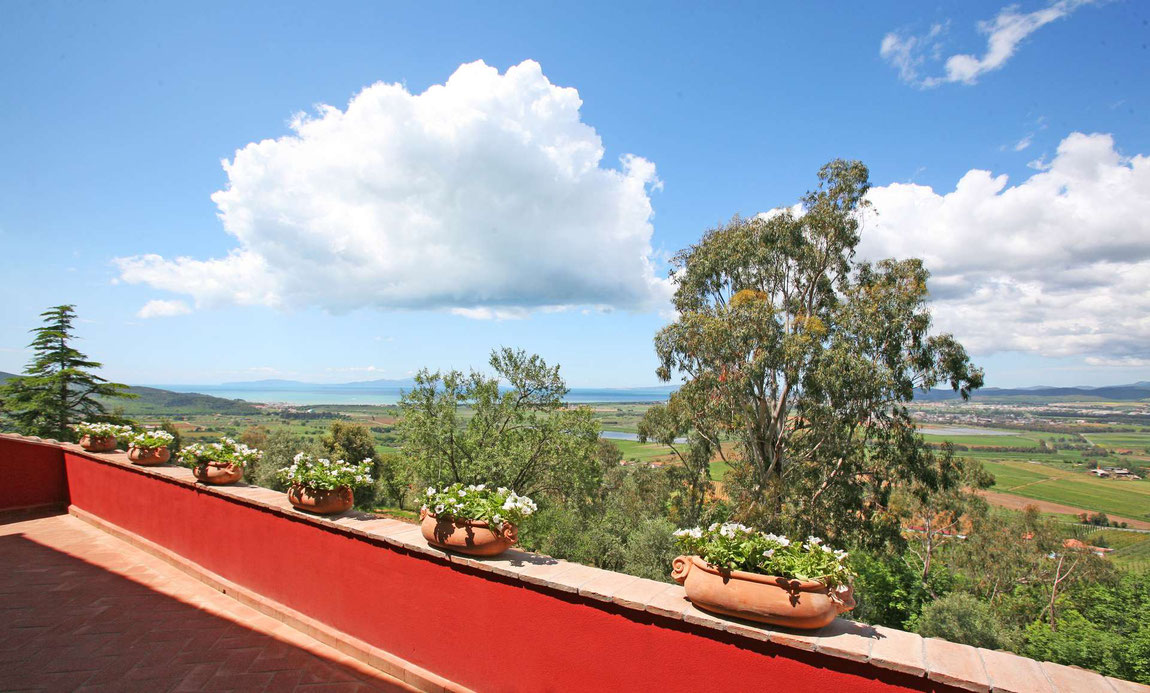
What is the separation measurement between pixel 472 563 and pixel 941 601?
16.3 m

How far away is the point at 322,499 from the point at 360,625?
78cm

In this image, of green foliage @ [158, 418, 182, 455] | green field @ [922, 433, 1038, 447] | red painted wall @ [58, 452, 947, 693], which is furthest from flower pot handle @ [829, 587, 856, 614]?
green field @ [922, 433, 1038, 447]

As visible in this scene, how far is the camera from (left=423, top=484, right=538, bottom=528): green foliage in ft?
8.48

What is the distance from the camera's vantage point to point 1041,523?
21.9 metres

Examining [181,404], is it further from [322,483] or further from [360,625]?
[360,625]

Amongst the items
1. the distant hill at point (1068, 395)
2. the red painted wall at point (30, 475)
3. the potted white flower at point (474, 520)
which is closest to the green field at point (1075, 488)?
the potted white flower at point (474, 520)

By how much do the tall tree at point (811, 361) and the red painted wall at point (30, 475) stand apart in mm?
11528

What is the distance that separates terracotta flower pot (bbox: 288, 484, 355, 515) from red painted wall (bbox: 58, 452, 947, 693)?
0.12 metres

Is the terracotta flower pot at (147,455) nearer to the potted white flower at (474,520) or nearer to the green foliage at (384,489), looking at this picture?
the potted white flower at (474,520)

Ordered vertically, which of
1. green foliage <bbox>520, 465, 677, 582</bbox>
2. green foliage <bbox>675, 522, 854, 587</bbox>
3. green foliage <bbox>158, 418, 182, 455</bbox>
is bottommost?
green foliage <bbox>520, 465, 677, 582</bbox>

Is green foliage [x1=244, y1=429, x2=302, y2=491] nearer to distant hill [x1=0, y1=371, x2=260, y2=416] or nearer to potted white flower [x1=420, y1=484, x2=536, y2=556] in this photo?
potted white flower [x1=420, y1=484, x2=536, y2=556]

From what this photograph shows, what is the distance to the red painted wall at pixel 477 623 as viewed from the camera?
1.81m

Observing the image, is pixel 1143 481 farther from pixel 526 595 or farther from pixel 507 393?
pixel 526 595

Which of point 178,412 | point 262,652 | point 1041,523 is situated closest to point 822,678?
point 262,652
